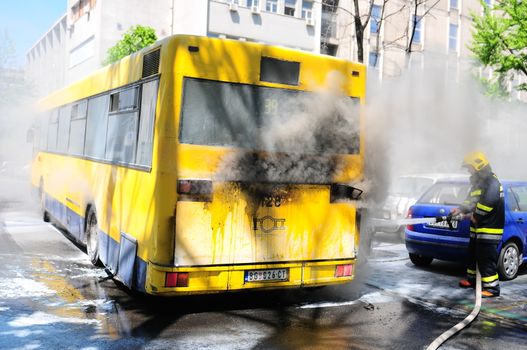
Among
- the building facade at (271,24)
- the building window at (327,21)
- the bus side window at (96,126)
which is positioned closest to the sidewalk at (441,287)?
the bus side window at (96,126)

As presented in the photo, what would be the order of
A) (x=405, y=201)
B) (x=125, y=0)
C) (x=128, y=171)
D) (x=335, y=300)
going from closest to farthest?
1. (x=128, y=171)
2. (x=335, y=300)
3. (x=405, y=201)
4. (x=125, y=0)

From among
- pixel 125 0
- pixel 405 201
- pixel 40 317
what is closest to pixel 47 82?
pixel 125 0

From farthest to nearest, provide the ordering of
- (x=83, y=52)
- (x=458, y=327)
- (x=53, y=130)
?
(x=83, y=52), (x=53, y=130), (x=458, y=327)

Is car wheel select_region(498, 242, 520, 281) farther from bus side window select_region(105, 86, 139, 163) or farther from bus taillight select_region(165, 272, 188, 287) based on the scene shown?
bus side window select_region(105, 86, 139, 163)

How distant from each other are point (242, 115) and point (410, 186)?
310 inches

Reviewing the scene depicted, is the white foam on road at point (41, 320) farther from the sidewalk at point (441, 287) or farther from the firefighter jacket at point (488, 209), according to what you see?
the firefighter jacket at point (488, 209)

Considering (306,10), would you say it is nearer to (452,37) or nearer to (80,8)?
(452,37)

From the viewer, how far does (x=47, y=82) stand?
55.8 metres

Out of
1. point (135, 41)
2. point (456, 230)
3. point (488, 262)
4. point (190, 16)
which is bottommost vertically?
point (488, 262)

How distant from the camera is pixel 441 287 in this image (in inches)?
296

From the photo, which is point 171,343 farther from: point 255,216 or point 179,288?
point 255,216

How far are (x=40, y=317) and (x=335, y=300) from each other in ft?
11.0

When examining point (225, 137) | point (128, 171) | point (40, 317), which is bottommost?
point (40, 317)

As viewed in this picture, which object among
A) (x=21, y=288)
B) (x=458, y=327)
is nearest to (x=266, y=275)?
(x=458, y=327)
